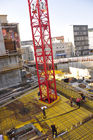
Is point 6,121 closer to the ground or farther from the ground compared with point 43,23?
closer to the ground

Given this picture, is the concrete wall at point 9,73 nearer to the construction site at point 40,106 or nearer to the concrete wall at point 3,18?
the construction site at point 40,106

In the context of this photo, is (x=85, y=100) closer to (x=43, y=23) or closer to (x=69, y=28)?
(x=43, y=23)

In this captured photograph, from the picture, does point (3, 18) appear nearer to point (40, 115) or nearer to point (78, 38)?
point (40, 115)

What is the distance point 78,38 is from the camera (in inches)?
2387

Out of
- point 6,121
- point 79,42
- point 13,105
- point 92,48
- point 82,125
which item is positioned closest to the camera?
point 82,125

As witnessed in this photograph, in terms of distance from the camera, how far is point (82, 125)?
10.3m

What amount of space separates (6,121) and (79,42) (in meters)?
57.1

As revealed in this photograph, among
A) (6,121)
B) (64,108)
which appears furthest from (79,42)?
(6,121)

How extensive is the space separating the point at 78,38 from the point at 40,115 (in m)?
55.4

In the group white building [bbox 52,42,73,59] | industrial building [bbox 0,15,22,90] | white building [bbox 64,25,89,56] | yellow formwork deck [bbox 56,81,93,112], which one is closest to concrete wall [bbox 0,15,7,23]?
industrial building [bbox 0,15,22,90]

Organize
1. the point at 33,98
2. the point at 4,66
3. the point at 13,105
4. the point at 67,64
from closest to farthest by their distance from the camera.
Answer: the point at 13,105 → the point at 33,98 → the point at 4,66 → the point at 67,64

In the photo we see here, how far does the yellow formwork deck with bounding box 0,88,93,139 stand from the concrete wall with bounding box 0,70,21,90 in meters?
5.80

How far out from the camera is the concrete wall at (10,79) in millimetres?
19828

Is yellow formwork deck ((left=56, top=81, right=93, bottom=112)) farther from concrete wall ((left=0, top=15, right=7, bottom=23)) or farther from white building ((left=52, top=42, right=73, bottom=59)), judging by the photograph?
white building ((left=52, top=42, right=73, bottom=59))
